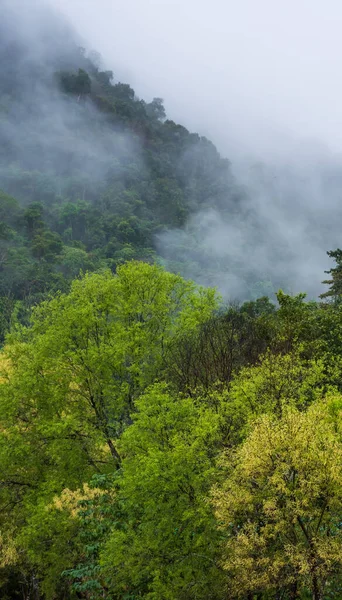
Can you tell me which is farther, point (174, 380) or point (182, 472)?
point (174, 380)

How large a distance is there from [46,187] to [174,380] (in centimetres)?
15226

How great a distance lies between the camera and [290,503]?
1086cm

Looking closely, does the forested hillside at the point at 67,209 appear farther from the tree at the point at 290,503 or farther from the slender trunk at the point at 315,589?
the slender trunk at the point at 315,589

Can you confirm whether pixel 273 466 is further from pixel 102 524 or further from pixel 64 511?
pixel 64 511

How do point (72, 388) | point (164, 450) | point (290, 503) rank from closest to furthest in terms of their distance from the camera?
point (290, 503) → point (164, 450) → point (72, 388)

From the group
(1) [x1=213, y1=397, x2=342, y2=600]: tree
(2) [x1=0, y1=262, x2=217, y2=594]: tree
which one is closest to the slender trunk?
(1) [x1=213, y1=397, x2=342, y2=600]: tree

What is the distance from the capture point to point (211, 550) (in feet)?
46.6

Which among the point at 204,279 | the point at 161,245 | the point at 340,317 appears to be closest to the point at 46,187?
the point at 161,245

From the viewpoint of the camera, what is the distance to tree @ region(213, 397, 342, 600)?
35.3 feet

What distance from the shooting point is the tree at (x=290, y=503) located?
10.8 meters

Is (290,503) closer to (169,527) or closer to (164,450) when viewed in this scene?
(169,527)

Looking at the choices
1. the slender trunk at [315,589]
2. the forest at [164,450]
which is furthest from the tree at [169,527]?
the slender trunk at [315,589]

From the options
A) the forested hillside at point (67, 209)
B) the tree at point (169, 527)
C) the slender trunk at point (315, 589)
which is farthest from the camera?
the forested hillside at point (67, 209)

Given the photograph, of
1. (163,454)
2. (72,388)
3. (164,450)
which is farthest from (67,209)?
(163,454)
